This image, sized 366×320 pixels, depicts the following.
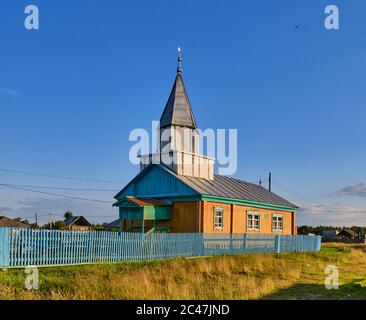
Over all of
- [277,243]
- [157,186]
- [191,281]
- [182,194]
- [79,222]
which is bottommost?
[79,222]

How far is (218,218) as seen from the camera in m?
28.2

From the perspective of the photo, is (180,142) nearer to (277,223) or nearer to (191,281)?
(277,223)

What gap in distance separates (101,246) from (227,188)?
44.7 ft

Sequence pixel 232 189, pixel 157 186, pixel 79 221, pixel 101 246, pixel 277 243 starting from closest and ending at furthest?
pixel 101 246
pixel 157 186
pixel 277 243
pixel 232 189
pixel 79 221

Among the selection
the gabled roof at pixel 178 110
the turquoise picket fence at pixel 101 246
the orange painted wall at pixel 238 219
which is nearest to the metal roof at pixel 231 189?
the orange painted wall at pixel 238 219

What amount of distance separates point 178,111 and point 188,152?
306 cm

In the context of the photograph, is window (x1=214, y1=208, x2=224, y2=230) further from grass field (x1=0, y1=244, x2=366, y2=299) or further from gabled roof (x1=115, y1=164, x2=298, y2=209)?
grass field (x1=0, y1=244, x2=366, y2=299)

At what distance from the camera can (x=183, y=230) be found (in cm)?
2692

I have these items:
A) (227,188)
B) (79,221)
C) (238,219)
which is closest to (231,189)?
(227,188)

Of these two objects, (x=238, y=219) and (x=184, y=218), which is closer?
(x=184, y=218)

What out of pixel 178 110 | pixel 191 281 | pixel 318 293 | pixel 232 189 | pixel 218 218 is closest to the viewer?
pixel 318 293

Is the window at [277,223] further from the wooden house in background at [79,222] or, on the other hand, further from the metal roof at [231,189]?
the wooden house in background at [79,222]

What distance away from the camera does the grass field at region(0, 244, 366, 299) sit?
37.5 feet

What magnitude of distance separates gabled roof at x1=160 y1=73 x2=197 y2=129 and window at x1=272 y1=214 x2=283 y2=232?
9783 millimetres
